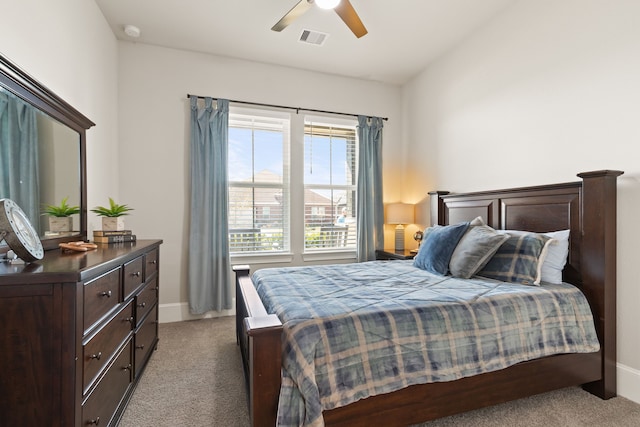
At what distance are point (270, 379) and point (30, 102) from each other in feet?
6.36

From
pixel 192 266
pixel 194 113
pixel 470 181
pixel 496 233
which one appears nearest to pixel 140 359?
pixel 192 266

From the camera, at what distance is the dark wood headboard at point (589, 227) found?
1.97 metres

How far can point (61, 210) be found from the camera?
2.02 m

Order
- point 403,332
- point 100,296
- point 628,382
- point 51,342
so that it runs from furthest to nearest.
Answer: point 628,382
point 403,332
point 100,296
point 51,342

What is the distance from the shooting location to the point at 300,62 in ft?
12.3

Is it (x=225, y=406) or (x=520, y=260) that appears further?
(x=520, y=260)

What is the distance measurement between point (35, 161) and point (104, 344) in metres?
1.10

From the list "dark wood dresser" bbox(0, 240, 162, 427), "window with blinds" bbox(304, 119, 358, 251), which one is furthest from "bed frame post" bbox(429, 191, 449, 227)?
"dark wood dresser" bbox(0, 240, 162, 427)

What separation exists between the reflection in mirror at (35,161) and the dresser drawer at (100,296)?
1.88 ft

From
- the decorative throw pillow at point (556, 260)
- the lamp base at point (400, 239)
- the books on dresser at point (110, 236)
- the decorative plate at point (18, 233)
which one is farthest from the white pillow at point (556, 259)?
the books on dresser at point (110, 236)

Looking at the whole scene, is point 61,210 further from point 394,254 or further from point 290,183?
point 394,254

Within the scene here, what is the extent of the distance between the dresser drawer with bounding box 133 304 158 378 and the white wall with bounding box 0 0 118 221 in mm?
953

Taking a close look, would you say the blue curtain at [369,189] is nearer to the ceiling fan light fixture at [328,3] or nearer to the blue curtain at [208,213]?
the blue curtain at [208,213]

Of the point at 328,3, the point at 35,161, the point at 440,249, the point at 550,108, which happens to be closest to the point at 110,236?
the point at 35,161
